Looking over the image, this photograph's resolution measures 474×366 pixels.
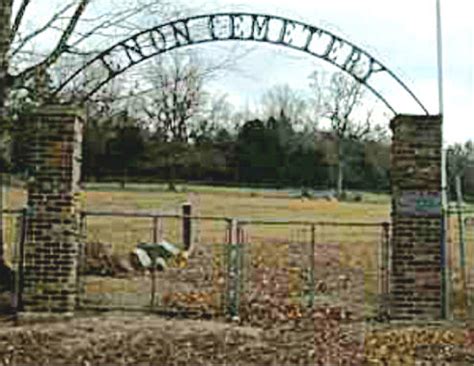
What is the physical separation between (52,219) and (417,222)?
432 centimetres

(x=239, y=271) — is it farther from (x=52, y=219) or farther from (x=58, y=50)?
(x=58, y=50)

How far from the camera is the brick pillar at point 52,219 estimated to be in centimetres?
1086

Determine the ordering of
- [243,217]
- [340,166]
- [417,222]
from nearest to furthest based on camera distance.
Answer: [417,222], [243,217], [340,166]

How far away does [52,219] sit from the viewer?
10.9m

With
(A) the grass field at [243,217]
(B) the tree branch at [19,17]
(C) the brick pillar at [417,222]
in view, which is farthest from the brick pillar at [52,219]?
(A) the grass field at [243,217]

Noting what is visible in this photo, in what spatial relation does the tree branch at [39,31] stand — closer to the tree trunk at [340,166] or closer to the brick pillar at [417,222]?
the brick pillar at [417,222]

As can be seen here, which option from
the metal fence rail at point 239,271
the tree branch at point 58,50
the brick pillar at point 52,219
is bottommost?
the metal fence rail at point 239,271

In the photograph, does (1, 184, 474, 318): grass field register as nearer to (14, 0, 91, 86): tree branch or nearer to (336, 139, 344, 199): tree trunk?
(336, 139, 344, 199): tree trunk

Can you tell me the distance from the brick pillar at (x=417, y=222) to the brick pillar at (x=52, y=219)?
386 centimetres

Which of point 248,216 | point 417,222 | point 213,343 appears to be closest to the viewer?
point 213,343

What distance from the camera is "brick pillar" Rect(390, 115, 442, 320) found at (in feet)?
36.7

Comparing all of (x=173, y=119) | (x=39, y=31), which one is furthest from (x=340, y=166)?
(x=39, y=31)

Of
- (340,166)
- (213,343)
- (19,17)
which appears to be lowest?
(213,343)

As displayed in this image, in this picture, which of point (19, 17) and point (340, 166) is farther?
point (340, 166)
